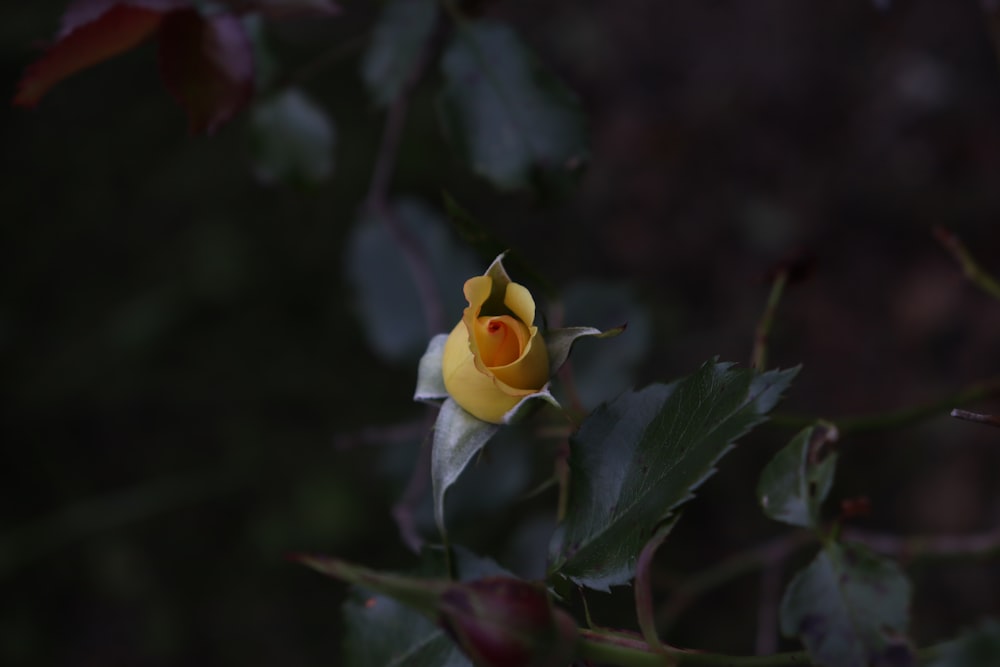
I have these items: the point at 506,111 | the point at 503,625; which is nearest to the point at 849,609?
the point at 503,625

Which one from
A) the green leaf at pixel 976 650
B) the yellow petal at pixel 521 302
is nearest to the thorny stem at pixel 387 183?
the yellow petal at pixel 521 302

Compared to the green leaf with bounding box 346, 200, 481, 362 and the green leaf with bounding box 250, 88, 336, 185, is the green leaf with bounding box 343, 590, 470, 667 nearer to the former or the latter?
the green leaf with bounding box 250, 88, 336, 185

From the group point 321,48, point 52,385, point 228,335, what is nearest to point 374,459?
point 228,335

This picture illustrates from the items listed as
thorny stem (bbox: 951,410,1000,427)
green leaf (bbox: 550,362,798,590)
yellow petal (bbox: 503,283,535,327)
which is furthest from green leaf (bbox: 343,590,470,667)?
thorny stem (bbox: 951,410,1000,427)

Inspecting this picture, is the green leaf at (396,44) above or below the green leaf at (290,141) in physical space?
above

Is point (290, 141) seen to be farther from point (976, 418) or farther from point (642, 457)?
point (976, 418)

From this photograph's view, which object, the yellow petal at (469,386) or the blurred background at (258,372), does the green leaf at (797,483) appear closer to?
the yellow petal at (469,386)
